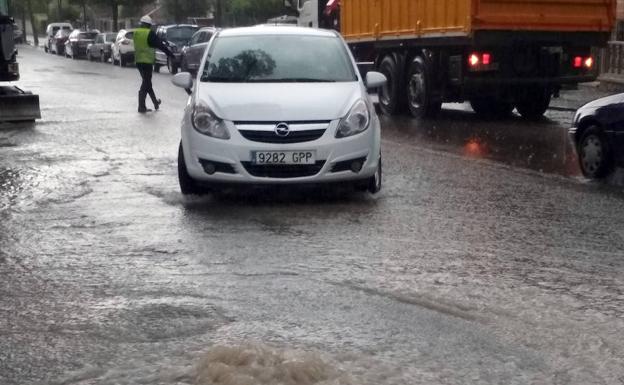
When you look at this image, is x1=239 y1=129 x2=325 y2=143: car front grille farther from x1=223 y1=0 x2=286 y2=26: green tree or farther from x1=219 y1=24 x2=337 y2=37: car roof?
x1=223 y1=0 x2=286 y2=26: green tree

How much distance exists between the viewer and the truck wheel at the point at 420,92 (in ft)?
61.7

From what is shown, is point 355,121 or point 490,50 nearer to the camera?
point 355,121

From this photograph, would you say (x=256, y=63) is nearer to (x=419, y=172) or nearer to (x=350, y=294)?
(x=419, y=172)

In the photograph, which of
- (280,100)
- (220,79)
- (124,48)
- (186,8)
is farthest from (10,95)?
(186,8)

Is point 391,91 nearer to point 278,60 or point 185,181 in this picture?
point 278,60

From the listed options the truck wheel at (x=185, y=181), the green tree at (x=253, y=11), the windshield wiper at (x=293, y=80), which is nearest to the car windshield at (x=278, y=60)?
the windshield wiper at (x=293, y=80)

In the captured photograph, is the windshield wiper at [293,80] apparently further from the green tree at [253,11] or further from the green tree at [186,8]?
the green tree at [186,8]

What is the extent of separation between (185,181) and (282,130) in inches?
45.9

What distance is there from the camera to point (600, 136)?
10.9 m

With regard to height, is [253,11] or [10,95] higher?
[253,11]

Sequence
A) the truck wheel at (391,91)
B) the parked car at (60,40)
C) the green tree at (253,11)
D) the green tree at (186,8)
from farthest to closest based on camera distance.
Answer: the green tree at (186,8) → the parked car at (60,40) → the green tree at (253,11) → the truck wheel at (391,91)

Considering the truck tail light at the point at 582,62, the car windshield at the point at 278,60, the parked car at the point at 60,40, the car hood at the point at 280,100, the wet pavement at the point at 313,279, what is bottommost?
the parked car at the point at 60,40

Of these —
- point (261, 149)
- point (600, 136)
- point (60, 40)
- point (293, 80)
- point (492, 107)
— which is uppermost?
point (293, 80)

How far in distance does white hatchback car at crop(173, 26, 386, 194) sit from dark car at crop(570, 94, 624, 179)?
2687 millimetres
